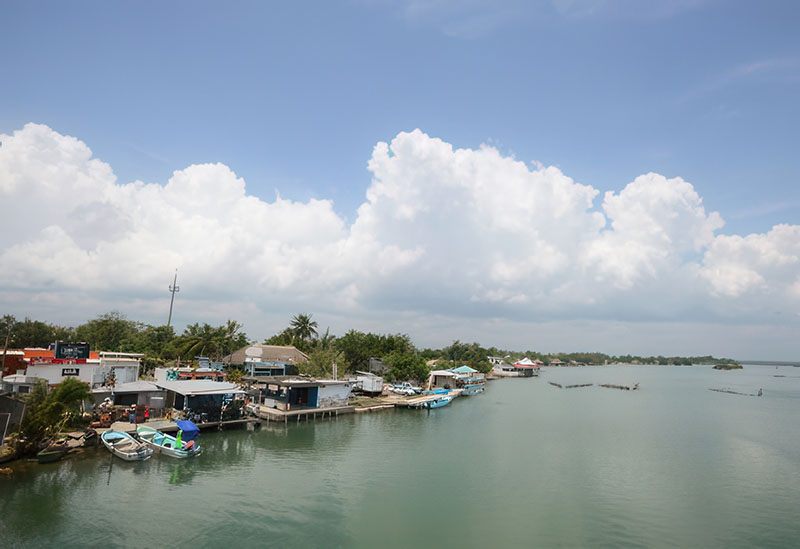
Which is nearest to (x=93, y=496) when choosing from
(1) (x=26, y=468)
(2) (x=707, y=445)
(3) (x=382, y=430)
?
(1) (x=26, y=468)

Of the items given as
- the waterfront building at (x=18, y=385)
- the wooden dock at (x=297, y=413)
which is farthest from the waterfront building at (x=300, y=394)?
the waterfront building at (x=18, y=385)

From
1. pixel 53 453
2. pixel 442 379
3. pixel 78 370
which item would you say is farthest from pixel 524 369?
pixel 53 453

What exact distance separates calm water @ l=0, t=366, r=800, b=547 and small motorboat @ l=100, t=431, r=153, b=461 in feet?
2.00

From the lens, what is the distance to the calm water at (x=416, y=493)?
17.1 meters

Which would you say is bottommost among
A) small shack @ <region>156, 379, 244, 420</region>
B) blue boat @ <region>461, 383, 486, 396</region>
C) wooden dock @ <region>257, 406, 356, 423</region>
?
blue boat @ <region>461, 383, 486, 396</region>

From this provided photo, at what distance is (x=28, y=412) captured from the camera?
71.6 ft

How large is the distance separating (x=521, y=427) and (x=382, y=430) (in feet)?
46.6

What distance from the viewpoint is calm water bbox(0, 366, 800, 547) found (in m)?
17.1

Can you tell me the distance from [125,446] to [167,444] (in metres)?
2.14

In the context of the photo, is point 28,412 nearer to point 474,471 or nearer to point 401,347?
point 474,471

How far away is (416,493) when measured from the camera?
72.3ft

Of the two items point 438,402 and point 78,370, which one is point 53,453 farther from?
point 438,402

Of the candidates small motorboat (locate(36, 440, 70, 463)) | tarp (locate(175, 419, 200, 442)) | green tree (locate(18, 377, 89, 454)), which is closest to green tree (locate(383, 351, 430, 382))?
tarp (locate(175, 419, 200, 442))

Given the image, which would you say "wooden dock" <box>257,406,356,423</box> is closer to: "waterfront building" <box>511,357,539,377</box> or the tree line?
the tree line
